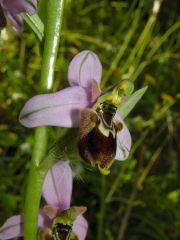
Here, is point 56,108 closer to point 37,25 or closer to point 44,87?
point 44,87

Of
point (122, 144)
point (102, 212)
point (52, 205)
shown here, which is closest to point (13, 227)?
point (52, 205)

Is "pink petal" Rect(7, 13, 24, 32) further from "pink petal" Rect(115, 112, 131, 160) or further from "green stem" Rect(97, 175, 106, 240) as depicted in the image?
"green stem" Rect(97, 175, 106, 240)

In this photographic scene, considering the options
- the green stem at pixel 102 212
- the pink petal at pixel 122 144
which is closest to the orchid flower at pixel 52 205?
the pink petal at pixel 122 144

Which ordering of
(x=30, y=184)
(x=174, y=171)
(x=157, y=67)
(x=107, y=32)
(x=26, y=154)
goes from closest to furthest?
1. (x=30, y=184)
2. (x=26, y=154)
3. (x=174, y=171)
4. (x=157, y=67)
5. (x=107, y=32)

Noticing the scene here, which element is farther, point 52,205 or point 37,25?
Answer: point 52,205

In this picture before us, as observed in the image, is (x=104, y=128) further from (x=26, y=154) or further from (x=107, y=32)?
(x=107, y=32)

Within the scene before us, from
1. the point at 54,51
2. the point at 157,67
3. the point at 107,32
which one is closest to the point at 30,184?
the point at 54,51
